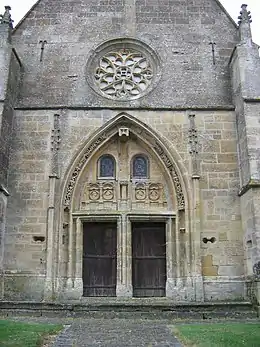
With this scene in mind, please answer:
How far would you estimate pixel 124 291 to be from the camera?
12172 mm

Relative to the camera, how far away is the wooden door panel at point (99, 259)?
41.8 ft

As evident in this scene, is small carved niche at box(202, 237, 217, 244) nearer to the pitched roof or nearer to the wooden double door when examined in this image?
the wooden double door

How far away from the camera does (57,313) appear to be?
1029 cm

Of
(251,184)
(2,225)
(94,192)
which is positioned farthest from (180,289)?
(2,225)

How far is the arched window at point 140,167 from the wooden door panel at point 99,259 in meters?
1.70

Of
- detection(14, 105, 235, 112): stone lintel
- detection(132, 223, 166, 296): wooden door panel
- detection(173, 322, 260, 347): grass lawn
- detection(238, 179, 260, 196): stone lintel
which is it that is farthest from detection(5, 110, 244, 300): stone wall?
detection(173, 322, 260, 347): grass lawn

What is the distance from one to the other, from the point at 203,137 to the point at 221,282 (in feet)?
13.8

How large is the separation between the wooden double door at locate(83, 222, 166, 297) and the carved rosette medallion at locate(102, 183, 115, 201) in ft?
2.52

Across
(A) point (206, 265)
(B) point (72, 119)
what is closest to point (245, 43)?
(B) point (72, 119)

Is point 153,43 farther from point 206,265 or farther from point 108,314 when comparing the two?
point 108,314

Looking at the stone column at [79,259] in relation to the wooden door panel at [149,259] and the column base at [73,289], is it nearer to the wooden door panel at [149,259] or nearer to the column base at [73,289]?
the column base at [73,289]

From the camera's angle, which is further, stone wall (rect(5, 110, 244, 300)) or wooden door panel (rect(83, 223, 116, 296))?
wooden door panel (rect(83, 223, 116, 296))

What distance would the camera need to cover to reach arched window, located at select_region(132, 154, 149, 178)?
13562 mm

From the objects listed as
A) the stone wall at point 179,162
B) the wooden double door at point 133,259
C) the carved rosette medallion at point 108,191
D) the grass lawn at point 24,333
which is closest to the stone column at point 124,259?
the wooden double door at point 133,259
